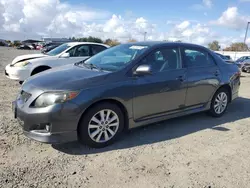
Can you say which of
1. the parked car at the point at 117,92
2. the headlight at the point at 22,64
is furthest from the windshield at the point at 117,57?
the headlight at the point at 22,64

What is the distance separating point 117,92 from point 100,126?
57 cm

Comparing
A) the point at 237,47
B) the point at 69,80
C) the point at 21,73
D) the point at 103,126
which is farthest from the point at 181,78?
the point at 237,47

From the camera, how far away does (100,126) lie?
3.83m

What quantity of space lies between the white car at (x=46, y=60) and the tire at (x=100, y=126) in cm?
458

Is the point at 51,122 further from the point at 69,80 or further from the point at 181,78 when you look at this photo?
the point at 181,78

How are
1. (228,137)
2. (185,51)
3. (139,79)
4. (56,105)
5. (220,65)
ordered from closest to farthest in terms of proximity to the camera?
1. (56,105)
2. (139,79)
3. (228,137)
4. (185,51)
5. (220,65)

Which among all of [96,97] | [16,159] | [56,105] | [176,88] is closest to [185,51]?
[176,88]

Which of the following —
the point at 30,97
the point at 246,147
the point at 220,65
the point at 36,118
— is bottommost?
the point at 246,147

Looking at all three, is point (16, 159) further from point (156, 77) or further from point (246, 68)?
point (246, 68)

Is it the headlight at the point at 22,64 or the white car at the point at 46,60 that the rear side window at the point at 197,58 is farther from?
the headlight at the point at 22,64

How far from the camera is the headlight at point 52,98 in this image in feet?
11.4

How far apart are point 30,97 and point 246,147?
137 inches

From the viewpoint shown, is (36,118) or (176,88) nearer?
(36,118)

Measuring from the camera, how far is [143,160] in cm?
359
